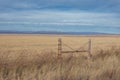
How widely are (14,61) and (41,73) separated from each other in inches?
65.2

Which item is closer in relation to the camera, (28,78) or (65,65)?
(28,78)

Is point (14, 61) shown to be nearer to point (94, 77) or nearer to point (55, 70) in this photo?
point (55, 70)

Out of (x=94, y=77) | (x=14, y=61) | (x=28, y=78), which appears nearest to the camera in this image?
(x=28, y=78)

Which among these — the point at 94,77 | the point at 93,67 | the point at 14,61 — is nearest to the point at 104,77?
the point at 94,77

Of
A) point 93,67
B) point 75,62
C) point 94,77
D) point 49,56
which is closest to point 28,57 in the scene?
point 49,56

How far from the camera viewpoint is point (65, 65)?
1109 cm

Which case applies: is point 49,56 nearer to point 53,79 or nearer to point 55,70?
point 55,70

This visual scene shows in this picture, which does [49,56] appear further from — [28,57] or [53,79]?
[53,79]

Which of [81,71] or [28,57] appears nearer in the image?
[81,71]

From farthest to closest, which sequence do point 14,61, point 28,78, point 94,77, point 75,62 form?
point 75,62
point 14,61
point 94,77
point 28,78

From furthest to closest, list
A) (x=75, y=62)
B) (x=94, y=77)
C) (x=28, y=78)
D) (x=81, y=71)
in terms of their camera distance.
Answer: (x=75, y=62) → (x=81, y=71) → (x=94, y=77) → (x=28, y=78)

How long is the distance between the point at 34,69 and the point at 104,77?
2283mm

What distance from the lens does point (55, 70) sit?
397 inches

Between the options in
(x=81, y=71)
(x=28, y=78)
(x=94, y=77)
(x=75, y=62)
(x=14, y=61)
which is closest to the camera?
(x=28, y=78)
